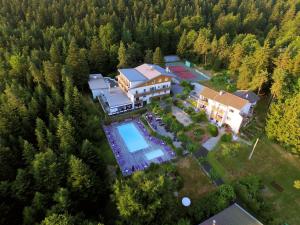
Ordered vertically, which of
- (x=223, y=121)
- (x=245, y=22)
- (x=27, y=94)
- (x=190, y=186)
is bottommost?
(x=190, y=186)

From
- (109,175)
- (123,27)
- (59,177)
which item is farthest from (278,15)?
(59,177)

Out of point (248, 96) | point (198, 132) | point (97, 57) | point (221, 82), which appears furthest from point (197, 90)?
point (97, 57)

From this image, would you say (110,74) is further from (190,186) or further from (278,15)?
(278,15)

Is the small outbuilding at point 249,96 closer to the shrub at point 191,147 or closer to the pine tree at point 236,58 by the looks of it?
the shrub at point 191,147

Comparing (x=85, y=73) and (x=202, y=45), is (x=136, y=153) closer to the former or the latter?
(x=85, y=73)

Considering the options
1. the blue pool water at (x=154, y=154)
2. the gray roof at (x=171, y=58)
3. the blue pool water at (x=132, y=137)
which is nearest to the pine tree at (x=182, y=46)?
the gray roof at (x=171, y=58)

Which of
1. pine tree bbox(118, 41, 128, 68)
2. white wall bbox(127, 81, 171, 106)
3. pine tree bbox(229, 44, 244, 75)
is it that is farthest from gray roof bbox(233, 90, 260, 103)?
pine tree bbox(118, 41, 128, 68)
